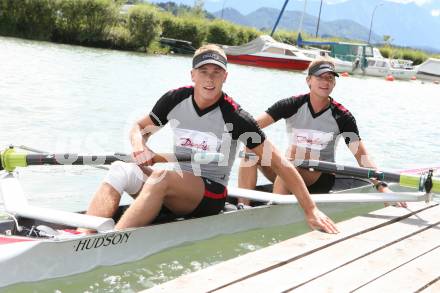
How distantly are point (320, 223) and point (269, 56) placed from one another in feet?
124

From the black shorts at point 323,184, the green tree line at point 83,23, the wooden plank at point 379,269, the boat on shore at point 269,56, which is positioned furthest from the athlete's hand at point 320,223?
the green tree line at point 83,23

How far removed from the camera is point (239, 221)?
519 centimetres

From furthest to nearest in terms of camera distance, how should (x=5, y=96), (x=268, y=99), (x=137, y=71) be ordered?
1. (x=137, y=71)
2. (x=268, y=99)
3. (x=5, y=96)

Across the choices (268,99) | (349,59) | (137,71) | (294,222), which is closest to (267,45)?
(349,59)

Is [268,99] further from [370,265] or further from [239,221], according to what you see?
[370,265]

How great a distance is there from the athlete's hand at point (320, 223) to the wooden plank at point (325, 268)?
7.2 inches

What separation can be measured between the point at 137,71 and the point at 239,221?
22.7m

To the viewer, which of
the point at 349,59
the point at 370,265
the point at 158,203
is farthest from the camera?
the point at 349,59

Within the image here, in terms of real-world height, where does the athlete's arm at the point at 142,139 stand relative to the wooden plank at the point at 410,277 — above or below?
above

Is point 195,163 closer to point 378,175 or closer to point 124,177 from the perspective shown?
point 124,177

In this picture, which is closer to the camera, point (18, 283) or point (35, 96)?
point (18, 283)

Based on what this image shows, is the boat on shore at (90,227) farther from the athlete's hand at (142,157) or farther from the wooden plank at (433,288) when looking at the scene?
the wooden plank at (433,288)

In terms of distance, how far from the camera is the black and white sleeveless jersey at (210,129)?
438cm

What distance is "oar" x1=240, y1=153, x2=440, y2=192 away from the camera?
540 cm
